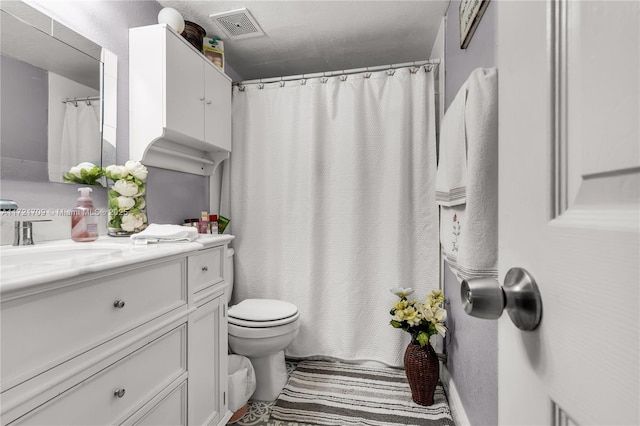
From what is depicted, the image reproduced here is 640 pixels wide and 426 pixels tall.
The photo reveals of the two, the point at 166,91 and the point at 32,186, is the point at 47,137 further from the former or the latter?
the point at 166,91

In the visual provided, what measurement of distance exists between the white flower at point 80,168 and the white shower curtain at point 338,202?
1047 mm

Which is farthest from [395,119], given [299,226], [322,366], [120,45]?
[322,366]

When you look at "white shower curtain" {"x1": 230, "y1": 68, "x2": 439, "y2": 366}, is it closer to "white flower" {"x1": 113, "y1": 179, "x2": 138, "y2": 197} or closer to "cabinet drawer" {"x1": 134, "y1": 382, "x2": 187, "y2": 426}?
"white flower" {"x1": 113, "y1": 179, "x2": 138, "y2": 197}

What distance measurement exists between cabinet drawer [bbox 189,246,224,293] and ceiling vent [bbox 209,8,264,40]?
140 centimetres

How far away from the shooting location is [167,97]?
1459 mm

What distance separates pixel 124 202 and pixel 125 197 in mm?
24

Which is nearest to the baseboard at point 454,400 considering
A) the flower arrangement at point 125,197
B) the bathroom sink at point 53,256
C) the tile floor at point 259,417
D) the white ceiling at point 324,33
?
the tile floor at point 259,417

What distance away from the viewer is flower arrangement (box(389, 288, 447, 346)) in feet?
5.37

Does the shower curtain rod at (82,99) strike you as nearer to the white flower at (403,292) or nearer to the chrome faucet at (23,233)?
the chrome faucet at (23,233)

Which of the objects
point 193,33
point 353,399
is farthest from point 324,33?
point 353,399

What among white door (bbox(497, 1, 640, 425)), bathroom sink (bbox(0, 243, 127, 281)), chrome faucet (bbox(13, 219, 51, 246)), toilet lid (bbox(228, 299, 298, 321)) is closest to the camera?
white door (bbox(497, 1, 640, 425))

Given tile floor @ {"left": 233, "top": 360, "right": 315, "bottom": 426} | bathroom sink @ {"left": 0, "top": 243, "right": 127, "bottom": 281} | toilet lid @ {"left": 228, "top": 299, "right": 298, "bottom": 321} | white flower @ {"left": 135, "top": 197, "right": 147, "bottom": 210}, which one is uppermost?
white flower @ {"left": 135, "top": 197, "right": 147, "bottom": 210}

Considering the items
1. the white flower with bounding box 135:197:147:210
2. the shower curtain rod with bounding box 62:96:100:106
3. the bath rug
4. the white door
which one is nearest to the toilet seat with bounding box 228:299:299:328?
the bath rug

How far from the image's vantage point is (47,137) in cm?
116
